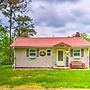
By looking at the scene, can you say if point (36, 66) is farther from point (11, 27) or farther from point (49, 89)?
point (49, 89)

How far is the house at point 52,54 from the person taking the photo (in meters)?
42.4

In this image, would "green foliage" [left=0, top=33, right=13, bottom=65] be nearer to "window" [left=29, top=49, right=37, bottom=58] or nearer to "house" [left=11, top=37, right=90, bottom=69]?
"house" [left=11, top=37, right=90, bottom=69]

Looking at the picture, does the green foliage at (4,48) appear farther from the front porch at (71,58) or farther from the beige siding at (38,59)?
the front porch at (71,58)

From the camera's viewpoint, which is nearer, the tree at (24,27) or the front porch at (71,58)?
the front porch at (71,58)

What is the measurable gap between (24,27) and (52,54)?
19256 mm

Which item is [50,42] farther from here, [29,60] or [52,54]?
[29,60]

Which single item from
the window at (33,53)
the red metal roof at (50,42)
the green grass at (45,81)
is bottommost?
the green grass at (45,81)

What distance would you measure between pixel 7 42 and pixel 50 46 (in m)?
24.7

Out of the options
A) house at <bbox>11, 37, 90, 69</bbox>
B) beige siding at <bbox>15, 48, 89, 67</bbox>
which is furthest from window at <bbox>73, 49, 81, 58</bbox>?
beige siding at <bbox>15, 48, 89, 67</bbox>

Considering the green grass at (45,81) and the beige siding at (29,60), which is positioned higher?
the beige siding at (29,60)

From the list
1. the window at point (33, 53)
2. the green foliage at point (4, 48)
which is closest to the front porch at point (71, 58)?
the window at point (33, 53)

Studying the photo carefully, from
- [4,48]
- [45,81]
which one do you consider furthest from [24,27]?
[45,81]

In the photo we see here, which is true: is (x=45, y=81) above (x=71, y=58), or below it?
below

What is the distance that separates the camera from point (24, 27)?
61.3 m
